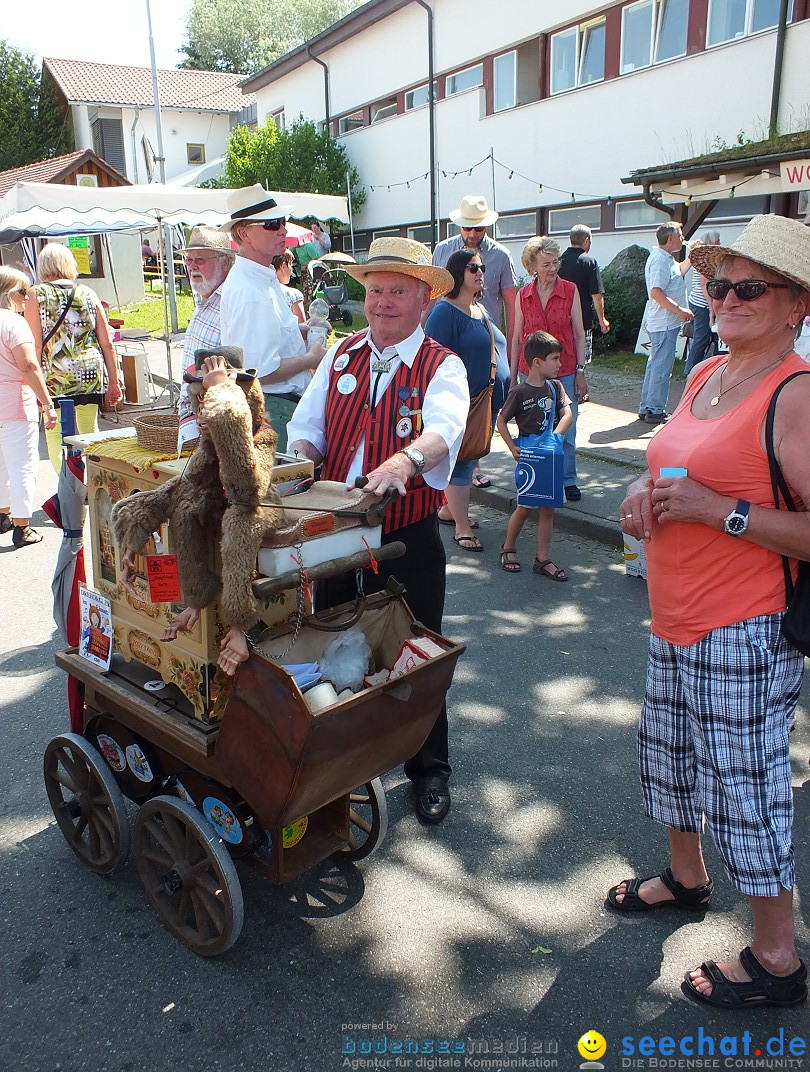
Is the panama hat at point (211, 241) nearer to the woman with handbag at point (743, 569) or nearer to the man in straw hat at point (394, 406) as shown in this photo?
the man in straw hat at point (394, 406)

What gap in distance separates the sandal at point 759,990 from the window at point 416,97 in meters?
23.5

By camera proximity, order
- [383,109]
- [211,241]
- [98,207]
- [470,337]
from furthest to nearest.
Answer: [383,109] < [98,207] < [470,337] < [211,241]

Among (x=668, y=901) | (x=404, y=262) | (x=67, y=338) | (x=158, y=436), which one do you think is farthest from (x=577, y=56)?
(x=668, y=901)

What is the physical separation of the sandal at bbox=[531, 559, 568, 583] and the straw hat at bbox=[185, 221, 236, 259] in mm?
2687

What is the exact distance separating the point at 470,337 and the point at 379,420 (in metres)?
2.92

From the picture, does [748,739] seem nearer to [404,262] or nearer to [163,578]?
[163,578]

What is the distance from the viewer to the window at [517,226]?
18.8m

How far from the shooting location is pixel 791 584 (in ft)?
7.21

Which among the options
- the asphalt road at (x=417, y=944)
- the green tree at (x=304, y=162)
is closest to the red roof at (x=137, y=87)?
the green tree at (x=304, y=162)

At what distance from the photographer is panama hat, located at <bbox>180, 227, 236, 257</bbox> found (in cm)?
444

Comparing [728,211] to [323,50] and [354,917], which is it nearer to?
[354,917]

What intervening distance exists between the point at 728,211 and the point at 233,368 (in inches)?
521

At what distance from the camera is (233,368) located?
101 inches

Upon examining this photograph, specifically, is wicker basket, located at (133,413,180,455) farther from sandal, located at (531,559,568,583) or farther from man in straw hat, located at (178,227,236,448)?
sandal, located at (531,559,568,583)
